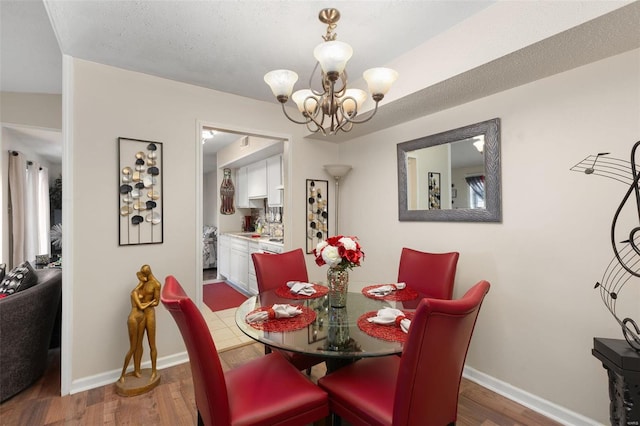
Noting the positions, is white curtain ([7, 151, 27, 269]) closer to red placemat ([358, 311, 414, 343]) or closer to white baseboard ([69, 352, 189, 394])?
white baseboard ([69, 352, 189, 394])

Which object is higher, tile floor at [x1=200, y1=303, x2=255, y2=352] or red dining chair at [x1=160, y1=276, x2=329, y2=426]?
red dining chair at [x1=160, y1=276, x2=329, y2=426]

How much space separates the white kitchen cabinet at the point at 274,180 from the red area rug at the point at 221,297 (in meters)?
1.56

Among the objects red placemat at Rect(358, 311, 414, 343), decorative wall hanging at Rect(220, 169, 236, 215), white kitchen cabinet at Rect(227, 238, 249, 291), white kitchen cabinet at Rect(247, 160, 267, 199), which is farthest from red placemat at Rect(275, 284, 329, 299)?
decorative wall hanging at Rect(220, 169, 236, 215)

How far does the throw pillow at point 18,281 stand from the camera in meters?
2.15

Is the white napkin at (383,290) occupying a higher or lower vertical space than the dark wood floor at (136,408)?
higher

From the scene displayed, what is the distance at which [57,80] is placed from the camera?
282 centimetres

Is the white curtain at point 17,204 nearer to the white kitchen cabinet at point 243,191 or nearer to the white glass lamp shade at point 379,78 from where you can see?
the white kitchen cabinet at point 243,191

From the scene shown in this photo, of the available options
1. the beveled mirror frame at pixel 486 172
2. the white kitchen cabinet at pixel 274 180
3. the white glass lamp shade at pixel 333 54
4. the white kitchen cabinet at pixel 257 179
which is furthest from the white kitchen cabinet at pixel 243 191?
the white glass lamp shade at pixel 333 54

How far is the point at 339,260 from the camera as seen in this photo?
1.76 metres

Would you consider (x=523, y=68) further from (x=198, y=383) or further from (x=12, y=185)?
(x=12, y=185)

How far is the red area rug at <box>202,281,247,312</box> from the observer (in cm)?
416

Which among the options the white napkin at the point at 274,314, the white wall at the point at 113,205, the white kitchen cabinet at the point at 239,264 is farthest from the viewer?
the white kitchen cabinet at the point at 239,264

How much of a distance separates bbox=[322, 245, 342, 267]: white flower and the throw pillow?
2.32 meters

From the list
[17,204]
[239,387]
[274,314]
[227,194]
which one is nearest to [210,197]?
[227,194]
